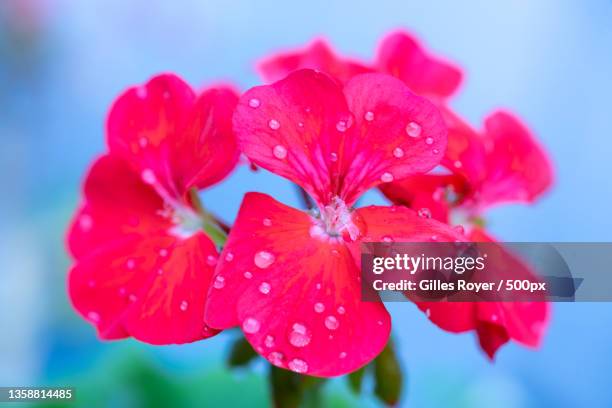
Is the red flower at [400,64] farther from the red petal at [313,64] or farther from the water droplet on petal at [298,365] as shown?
the water droplet on petal at [298,365]

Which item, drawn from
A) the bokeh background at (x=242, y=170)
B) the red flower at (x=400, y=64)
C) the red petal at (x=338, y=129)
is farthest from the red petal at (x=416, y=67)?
the bokeh background at (x=242, y=170)

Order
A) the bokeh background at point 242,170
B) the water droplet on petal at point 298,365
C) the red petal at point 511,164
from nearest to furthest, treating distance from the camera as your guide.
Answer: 1. the water droplet on petal at point 298,365
2. the red petal at point 511,164
3. the bokeh background at point 242,170

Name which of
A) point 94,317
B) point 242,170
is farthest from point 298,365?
point 242,170

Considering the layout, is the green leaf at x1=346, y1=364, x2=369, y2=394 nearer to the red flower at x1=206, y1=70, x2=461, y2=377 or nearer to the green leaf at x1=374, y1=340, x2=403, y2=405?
the green leaf at x1=374, y1=340, x2=403, y2=405

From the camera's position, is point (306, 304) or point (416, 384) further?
point (416, 384)

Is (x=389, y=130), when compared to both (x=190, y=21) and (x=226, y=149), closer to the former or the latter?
(x=226, y=149)

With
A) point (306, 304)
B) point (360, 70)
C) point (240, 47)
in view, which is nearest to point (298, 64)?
point (360, 70)

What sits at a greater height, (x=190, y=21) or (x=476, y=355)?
(x=190, y=21)
